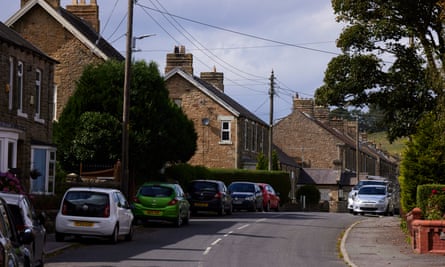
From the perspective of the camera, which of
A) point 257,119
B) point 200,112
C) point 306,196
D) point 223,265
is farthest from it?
point 306,196

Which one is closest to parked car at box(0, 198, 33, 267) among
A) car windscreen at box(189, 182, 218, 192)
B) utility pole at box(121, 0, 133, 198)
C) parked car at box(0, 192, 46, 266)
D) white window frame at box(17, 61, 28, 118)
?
parked car at box(0, 192, 46, 266)

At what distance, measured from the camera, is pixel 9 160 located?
3072 centimetres

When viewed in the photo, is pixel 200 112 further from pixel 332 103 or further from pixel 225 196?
pixel 332 103

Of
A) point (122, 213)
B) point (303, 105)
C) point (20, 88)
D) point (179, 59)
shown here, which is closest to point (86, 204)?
point (122, 213)

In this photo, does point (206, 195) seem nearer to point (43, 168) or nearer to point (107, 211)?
point (43, 168)

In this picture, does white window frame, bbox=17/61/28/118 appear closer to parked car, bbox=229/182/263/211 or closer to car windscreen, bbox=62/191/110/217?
car windscreen, bbox=62/191/110/217

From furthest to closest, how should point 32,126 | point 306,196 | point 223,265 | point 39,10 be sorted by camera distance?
1. point 306,196
2. point 39,10
3. point 32,126
4. point 223,265

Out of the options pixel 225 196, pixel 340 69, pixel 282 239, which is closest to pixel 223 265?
pixel 282 239

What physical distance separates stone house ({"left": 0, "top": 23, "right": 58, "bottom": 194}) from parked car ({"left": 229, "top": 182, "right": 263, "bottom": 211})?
12.6 meters

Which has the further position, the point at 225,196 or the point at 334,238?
the point at 225,196

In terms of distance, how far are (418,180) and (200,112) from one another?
34.7 m

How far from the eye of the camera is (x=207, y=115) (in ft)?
208

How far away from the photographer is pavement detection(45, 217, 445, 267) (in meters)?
21.1

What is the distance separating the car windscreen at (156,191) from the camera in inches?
1250
